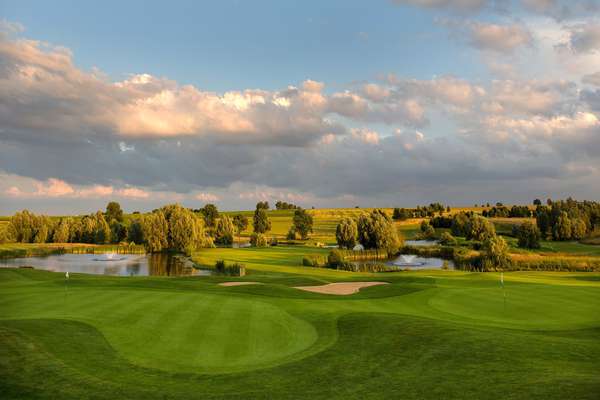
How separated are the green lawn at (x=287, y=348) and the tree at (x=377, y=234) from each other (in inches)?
2270

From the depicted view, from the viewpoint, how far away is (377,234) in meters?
80.1

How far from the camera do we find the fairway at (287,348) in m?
10.2

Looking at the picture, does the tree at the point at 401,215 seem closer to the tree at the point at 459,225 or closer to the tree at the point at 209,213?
the tree at the point at 459,225

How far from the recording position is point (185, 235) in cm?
8662

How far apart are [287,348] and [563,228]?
10287cm

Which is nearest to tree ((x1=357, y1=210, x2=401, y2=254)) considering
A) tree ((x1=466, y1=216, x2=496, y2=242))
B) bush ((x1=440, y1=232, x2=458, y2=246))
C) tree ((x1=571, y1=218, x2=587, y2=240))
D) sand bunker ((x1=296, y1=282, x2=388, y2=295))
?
bush ((x1=440, y1=232, x2=458, y2=246))

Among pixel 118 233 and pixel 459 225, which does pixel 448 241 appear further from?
pixel 118 233

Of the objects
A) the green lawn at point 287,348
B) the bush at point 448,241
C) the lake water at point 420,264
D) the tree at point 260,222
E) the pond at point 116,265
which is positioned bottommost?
the lake water at point 420,264

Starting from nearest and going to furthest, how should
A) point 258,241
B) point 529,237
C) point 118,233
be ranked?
point 529,237
point 258,241
point 118,233

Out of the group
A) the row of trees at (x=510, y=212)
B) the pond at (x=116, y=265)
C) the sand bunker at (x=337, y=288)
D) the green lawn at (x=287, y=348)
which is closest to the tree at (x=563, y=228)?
the row of trees at (x=510, y=212)

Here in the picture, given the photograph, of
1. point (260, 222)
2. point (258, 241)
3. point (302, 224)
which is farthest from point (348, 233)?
point (260, 222)

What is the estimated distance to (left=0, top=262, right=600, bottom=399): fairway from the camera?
10.2 m

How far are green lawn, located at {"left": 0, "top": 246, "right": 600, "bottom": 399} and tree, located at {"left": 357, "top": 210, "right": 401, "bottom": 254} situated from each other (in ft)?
189

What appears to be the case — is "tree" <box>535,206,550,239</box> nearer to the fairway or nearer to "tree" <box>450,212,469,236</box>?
"tree" <box>450,212,469,236</box>
